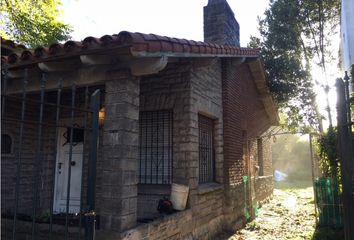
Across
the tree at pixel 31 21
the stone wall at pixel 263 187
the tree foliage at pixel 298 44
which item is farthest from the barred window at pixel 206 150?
the tree at pixel 31 21

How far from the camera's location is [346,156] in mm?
3908

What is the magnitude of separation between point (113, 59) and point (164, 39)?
29.3 inches

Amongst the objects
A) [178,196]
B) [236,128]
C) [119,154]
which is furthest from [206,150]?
[119,154]

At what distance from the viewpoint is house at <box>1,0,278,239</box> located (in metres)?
4.01

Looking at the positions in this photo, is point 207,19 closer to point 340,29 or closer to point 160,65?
point 160,65

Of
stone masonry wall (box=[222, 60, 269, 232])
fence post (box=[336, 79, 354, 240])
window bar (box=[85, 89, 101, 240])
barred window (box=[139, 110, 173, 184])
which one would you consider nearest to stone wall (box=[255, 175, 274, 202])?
stone masonry wall (box=[222, 60, 269, 232])

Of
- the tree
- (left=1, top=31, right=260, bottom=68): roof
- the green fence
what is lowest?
the green fence

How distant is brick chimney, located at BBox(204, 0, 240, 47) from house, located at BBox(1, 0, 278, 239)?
31 mm

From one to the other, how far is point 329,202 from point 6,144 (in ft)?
25.3

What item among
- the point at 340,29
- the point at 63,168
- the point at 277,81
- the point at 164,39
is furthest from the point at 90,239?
the point at 340,29

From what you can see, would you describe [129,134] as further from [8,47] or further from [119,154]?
[8,47]

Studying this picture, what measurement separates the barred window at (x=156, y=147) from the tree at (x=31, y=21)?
796cm

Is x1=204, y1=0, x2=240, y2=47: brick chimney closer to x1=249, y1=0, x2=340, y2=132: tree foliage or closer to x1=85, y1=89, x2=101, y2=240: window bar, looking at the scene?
x1=249, y1=0, x2=340, y2=132: tree foliage

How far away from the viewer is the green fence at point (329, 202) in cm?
827
